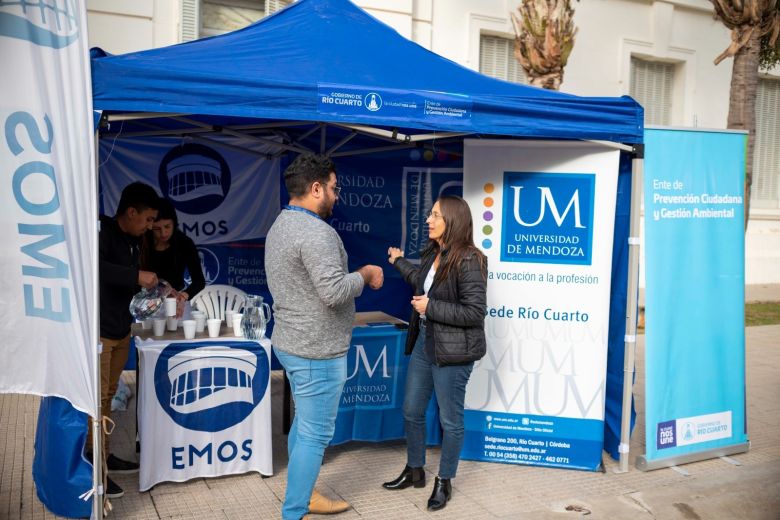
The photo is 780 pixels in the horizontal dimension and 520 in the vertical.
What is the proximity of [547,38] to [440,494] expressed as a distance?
694 centimetres

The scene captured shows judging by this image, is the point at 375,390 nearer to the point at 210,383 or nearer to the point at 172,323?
the point at 210,383

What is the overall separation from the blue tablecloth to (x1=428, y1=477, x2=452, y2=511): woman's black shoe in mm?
857

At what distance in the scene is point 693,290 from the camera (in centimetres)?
466

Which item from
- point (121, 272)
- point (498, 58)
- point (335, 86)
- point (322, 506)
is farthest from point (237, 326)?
point (498, 58)

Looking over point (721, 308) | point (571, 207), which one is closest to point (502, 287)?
point (571, 207)

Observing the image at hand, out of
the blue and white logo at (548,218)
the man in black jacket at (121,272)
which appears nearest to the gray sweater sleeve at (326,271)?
the man in black jacket at (121,272)

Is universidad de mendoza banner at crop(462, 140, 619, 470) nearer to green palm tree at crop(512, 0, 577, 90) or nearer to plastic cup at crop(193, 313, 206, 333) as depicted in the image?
plastic cup at crop(193, 313, 206, 333)

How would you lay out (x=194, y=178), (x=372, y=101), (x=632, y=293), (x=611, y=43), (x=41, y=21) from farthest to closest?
(x=611, y=43) < (x=194, y=178) < (x=632, y=293) < (x=372, y=101) < (x=41, y=21)

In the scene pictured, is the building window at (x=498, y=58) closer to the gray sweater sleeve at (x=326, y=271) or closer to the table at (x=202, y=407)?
the table at (x=202, y=407)

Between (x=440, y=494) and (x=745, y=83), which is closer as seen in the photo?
(x=440, y=494)

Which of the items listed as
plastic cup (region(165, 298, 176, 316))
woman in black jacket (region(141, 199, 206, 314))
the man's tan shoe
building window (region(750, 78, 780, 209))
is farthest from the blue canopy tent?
building window (region(750, 78, 780, 209))

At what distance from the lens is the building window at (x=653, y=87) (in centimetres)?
1302

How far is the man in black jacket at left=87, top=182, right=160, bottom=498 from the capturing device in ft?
12.4

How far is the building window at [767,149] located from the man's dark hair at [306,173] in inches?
544
